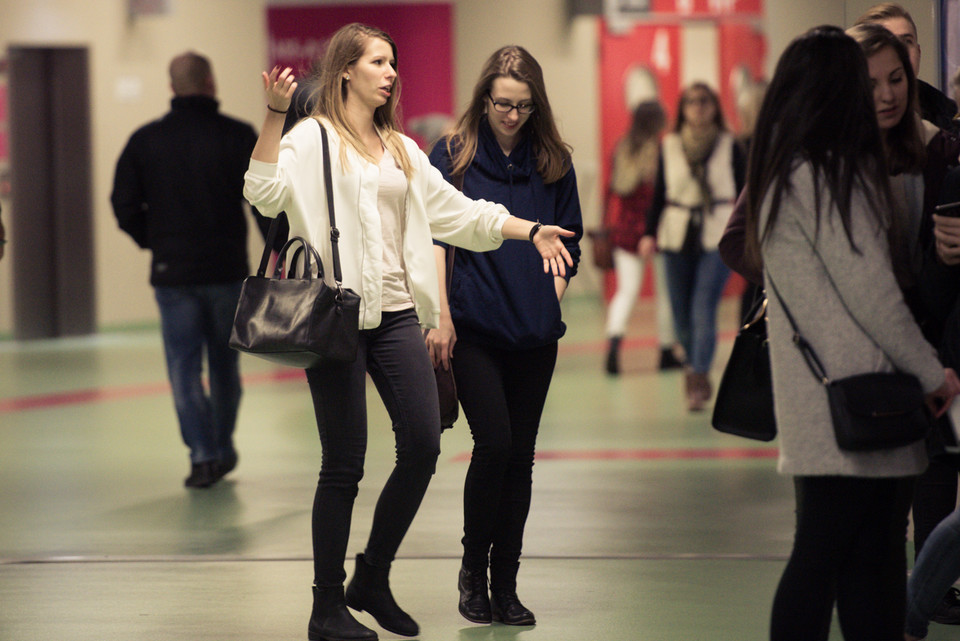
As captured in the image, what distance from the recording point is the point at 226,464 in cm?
632

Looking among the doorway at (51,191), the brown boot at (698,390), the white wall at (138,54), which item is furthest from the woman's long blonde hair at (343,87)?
the doorway at (51,191)

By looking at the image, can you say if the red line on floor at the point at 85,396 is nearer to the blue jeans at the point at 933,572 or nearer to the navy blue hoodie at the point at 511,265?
the navy blue hoodie at the point at 511,265

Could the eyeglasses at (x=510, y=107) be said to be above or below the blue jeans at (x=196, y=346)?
above

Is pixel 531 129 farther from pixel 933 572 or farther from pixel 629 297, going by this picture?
pixel 629 297

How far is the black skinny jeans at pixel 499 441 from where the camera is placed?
12.6 ft

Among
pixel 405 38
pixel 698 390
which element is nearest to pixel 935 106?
pixel 698 390

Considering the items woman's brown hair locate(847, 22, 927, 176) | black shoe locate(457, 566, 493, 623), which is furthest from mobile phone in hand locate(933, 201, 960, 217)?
black shoe locate(457, 566, 493, 623)

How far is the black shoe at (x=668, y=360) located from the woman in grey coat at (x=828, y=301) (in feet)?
23.3

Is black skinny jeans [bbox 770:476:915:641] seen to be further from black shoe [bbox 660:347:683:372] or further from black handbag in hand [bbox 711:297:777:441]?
black shoe [bbox 660:347:683:372]

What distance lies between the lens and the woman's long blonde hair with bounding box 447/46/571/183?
12.9ft

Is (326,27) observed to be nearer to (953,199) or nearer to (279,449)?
(279,449)

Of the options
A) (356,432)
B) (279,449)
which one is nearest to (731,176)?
(279,449)

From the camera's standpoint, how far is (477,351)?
3879mm

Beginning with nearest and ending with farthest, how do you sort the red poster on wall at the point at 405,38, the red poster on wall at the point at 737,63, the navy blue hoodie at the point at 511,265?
the navy blue hoodie at the point at 511,265, the red poster on wall at the point at 405,38, the red poster on wall at the point at 737,63
